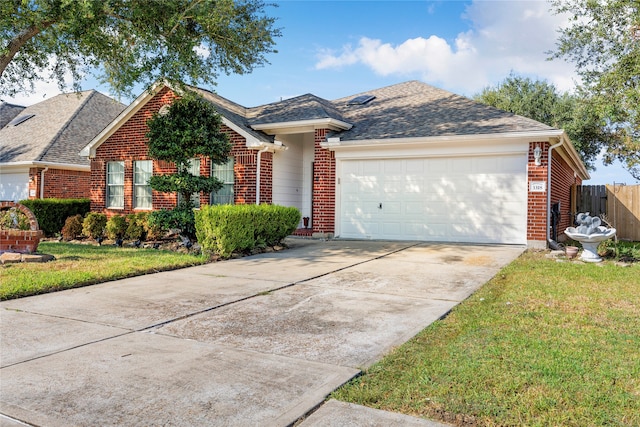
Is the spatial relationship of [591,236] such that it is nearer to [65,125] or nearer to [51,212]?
[51,212]

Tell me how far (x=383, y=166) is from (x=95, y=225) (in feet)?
28.1

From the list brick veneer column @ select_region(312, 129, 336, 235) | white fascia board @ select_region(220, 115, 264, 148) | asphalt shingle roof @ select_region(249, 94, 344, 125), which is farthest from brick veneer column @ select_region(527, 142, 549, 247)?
white fascia board @ select_region(220, 115, 264, 148)

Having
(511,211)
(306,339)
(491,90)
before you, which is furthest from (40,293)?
(491,90)

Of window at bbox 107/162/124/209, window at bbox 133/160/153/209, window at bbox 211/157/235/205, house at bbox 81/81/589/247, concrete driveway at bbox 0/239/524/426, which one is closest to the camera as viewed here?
concrete driveway at bbox 0/239/524/426

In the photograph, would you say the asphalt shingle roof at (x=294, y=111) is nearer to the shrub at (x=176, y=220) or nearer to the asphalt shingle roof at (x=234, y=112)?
the asphalt shingle roof at (x=234, y=112)

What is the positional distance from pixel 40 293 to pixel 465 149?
9.83 meters

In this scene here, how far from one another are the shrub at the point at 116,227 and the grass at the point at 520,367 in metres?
10.4

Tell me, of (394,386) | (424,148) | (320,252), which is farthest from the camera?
(424,148)

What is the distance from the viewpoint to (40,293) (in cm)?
653

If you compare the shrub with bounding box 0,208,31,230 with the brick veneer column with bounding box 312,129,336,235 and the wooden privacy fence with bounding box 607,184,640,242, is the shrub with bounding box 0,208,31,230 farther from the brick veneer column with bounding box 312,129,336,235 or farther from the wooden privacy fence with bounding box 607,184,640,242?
the wooden privacy fence with bounding box 607,184,640,242

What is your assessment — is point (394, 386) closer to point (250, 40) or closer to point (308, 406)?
point (308, 406)

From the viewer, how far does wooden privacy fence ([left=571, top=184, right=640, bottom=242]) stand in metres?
16.4

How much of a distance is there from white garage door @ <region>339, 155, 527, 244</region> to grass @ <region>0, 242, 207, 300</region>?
17.2 feet

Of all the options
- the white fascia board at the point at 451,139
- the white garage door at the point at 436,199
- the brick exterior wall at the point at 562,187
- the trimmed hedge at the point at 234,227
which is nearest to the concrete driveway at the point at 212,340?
the trimmed hedge at the point at 234,227
